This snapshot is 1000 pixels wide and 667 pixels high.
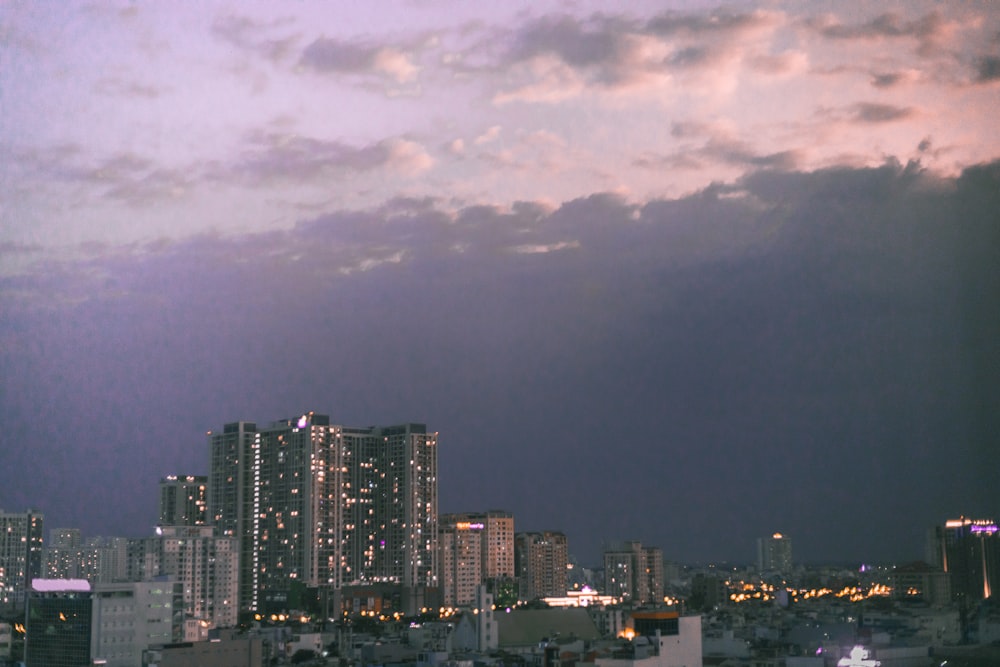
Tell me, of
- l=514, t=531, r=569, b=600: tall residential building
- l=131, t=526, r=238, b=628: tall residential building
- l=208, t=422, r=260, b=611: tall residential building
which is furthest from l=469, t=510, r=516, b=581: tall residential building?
l=131, t=526, r=238, b=628: tall residential building

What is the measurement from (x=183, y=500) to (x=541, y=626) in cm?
1188

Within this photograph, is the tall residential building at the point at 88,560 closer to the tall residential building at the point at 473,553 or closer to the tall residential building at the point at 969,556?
the tall residential building at the point at 473,553

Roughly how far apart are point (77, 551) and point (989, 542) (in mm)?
20921

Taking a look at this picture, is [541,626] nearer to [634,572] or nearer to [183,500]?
[183,500]

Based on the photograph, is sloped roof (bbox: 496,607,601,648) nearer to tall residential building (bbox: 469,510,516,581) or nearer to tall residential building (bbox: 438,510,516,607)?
tall residential building (bbox: 438,510,516,607)

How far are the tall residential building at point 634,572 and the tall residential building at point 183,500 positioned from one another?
933cm

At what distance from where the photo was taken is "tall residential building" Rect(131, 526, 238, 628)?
64.6ft

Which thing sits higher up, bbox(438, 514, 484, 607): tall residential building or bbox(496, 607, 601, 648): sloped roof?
bbox(438, 514, 484, 607): tall residential building

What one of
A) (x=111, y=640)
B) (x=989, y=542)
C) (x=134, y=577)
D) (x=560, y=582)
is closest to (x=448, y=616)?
(x=134, y=577)

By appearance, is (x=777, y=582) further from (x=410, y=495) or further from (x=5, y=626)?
(x=5, y=626)

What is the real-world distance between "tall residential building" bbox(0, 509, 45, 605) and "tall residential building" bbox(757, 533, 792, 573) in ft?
59.9

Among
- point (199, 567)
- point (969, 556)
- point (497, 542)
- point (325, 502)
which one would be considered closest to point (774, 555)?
point (497, 542)

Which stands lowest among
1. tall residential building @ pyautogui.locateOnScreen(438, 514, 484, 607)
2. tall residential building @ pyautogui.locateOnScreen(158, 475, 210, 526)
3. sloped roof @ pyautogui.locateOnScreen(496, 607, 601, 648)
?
sloped roof @ pyautogui.locateOnScreen(496, 607, 601, 648)

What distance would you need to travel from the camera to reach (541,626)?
15203 millimetres
